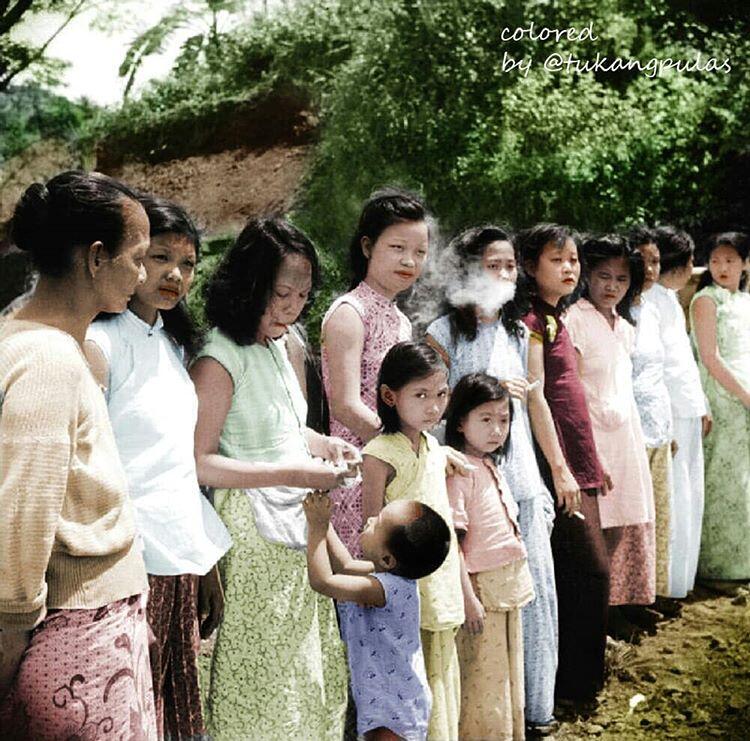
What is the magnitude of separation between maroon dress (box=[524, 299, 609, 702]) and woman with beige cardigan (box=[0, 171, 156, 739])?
2100 millimetres

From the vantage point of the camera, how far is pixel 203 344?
8.43ft

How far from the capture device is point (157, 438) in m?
2.29

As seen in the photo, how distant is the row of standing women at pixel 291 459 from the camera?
1763mm

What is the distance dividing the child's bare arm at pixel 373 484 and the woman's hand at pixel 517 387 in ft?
2.18

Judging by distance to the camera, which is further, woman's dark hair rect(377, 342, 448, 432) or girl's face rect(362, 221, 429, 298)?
girl's face rect(362, 221, 429, 298)

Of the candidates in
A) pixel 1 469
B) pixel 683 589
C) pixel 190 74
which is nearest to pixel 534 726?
pixel 683 589

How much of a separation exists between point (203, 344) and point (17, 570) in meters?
1.01

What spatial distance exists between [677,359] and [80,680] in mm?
3617

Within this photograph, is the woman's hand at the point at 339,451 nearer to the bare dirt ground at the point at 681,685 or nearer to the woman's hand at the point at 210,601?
the woman's hand at the point at 210,601

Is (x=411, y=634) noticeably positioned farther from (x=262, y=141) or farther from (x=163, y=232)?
(x=262, y=141)

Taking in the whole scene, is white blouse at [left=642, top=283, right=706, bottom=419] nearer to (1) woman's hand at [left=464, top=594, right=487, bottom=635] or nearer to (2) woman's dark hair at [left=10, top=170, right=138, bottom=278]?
(1) woman's hand at [left=464, top=594, right=487, bottom=635]

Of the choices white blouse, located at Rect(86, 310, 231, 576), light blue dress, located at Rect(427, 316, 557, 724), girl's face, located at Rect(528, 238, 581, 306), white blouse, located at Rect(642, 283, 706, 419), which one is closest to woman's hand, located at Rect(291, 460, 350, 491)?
white blouse, located at Rect(86, 310, 231, 576)

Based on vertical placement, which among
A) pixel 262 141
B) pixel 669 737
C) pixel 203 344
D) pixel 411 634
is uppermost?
pixel 262 141

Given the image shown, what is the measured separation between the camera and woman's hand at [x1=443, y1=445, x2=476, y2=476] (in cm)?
308
